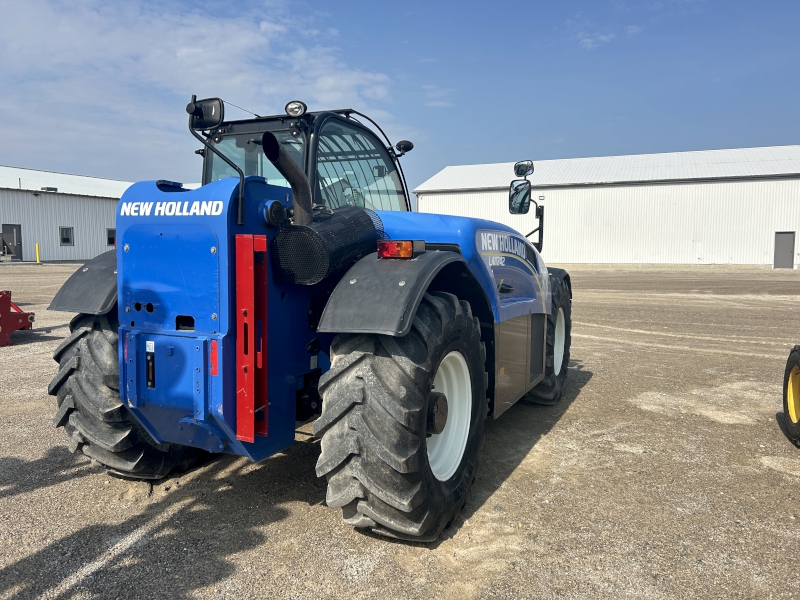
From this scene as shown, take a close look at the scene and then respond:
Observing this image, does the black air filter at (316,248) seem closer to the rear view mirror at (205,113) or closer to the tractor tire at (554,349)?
the rear view mirror at (205,113)

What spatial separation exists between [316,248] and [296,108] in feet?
4.50

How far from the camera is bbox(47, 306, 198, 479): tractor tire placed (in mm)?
3334

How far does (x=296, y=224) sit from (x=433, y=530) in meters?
1.64

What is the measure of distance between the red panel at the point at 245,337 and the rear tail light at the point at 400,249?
652mm

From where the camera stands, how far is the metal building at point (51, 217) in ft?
110

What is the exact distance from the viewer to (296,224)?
3.02 metres

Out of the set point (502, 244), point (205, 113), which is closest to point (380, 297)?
point (205, 113)

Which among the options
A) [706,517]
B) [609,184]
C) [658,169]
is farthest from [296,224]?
[658,169]

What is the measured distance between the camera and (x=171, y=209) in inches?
117

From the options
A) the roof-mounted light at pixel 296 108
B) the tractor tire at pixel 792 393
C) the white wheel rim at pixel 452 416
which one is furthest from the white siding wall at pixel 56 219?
the tractor tire at pixel 792 393

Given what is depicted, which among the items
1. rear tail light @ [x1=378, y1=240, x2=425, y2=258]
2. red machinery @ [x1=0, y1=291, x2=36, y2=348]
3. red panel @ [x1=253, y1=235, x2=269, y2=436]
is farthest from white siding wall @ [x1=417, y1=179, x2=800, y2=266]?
red panel @ [x1=253, y1=235, x2=269, y2=436]

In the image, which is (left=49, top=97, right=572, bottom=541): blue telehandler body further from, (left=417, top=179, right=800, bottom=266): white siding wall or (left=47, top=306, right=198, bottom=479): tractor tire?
(left=417, top=179, right=800, bottom=266): white siding wall

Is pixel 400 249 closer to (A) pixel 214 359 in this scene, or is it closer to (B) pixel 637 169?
(A) pixel 214 359

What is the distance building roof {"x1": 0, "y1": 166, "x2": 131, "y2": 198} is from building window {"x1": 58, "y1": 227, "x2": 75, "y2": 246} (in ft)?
7.21
